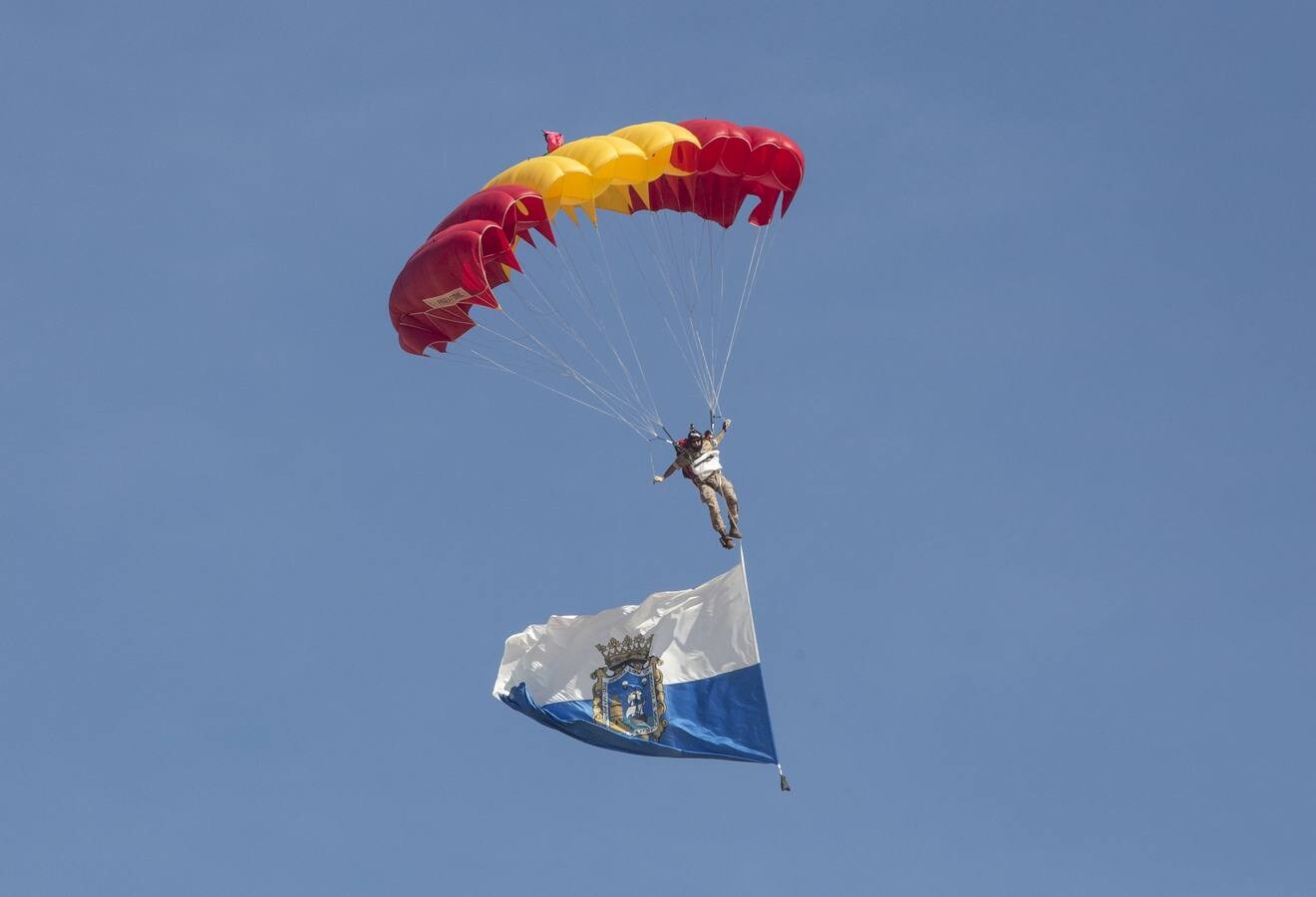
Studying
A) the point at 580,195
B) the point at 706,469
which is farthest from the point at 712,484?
the point at 580,195

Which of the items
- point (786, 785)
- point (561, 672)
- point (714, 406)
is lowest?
point (786, 785)

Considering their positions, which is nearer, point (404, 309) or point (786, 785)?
point (786, 785)

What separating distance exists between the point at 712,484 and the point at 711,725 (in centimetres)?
281

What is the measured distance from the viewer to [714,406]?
32312 millimetres

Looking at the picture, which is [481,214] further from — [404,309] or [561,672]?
[561,672]

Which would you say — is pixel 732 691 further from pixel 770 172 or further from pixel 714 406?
pixel 770 172

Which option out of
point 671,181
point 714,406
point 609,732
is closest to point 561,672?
point 609,732

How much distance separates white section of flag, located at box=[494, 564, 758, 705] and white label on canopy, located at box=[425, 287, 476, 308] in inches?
168

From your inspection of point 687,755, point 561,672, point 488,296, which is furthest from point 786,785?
point 488,296

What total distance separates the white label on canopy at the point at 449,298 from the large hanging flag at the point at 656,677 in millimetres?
4273

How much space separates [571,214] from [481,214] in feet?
4.74

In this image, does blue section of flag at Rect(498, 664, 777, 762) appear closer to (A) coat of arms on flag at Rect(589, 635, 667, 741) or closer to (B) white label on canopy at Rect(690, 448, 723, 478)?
(A) coat of arms on flag at Rect(589, 635, 667, 741)

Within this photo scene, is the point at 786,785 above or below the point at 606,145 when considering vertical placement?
below

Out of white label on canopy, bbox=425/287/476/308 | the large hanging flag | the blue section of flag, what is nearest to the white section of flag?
the large hanging flag
